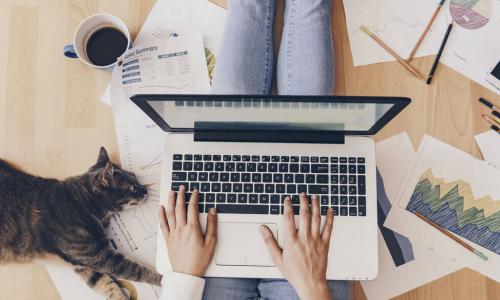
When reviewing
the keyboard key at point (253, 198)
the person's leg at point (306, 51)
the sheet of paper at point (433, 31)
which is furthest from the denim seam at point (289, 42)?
the keyboard key at point (253, 198)

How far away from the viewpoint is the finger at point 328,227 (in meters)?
0.64

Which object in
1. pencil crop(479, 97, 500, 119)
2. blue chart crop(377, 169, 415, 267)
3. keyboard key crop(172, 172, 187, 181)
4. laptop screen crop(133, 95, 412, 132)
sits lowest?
blue chart crop(377, 169, 415, 267)

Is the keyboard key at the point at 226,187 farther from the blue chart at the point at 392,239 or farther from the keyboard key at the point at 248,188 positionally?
the blue chart at the point at 392,239

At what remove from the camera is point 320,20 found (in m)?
0.77

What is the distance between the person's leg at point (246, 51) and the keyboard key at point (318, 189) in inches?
8.3

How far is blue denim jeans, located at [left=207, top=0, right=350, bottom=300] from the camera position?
2.43 feet

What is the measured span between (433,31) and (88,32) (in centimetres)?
66

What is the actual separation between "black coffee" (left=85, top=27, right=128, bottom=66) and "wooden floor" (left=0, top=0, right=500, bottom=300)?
4cm

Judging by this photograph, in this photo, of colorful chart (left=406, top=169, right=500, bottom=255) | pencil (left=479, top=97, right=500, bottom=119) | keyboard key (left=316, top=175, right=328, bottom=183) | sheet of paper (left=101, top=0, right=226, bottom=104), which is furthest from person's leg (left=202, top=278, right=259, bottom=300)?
pencil (left=479, top=97, right=500, bottom=119)

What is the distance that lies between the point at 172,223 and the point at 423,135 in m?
0.48

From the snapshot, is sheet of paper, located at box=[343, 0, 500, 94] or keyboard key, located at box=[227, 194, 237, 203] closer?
keyboard key, located at box=[227, 194, 237, 203]

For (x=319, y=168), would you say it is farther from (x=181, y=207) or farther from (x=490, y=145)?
(x=490, y=145)

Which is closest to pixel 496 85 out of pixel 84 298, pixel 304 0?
pixel 304 0

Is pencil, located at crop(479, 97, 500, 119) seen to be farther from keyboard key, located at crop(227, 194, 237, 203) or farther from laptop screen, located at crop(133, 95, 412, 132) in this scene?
keyboard key, located at crop(227, 194, 237, 203)
